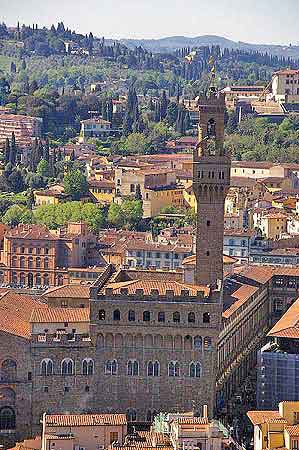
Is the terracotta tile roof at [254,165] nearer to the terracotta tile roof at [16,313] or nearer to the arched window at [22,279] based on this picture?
the arched window at [22,279]

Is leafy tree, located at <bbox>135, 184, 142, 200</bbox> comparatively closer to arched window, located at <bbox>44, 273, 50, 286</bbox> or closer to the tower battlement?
arched window, located at <bbox>44, 273, 50, 286</bbox>

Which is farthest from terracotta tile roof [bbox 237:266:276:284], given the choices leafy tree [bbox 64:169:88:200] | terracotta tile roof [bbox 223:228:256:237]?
leafy tree [bbox 64:169:88:200]

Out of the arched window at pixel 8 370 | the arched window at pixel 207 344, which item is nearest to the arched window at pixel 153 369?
the arched window at pixel 207 344

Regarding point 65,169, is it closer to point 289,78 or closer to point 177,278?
point 289,78

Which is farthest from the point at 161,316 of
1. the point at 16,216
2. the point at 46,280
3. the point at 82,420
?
the point at 16,216

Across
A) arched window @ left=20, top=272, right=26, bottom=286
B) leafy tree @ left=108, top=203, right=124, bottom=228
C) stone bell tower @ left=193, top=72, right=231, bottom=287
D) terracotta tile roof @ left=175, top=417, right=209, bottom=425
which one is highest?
stone bell tower @ left=193, top=72, right=231, bottom=287

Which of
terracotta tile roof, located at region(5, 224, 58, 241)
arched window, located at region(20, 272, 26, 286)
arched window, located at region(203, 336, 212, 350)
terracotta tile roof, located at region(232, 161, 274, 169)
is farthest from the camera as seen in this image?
terracotta tile roof, located at region(232, 161, 274, 169)

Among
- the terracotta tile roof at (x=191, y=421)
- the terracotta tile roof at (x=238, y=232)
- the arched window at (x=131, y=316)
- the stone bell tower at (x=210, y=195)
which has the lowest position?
the terracotta tile roof at (x=238, y=232)

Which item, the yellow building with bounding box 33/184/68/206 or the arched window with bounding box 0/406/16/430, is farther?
the yellow building with bounding box 33/184/68/206

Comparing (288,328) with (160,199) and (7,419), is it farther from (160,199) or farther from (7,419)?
(160,199)
